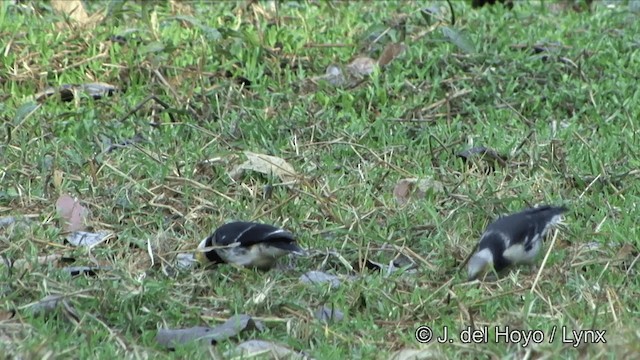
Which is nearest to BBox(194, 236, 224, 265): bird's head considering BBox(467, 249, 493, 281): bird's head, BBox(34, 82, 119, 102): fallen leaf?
BBox(467, 249, 493, 281): bird's head

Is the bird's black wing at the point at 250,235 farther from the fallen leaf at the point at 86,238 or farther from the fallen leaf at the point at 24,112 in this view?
the fallen leaf at the point at 24,112

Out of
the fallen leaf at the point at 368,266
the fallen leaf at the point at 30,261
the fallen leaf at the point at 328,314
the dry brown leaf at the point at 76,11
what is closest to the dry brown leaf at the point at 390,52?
the dry brown leaf at the point at 76,11

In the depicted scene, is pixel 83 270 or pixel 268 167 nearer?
pixel 83 270

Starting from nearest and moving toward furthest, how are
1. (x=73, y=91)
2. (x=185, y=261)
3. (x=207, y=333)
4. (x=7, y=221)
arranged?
(x=207, y=333) → (x=185, y=261) → (x=7, y=221) → (x=73, y=91)

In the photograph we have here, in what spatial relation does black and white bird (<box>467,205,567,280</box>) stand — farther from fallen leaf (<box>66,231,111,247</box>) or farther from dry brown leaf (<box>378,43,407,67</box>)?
dry brown leaf (<box>378,43,407,67</box>)

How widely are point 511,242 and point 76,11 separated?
369 centimetres

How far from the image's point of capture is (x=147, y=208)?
15.9 ft

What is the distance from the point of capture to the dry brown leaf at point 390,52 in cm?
652

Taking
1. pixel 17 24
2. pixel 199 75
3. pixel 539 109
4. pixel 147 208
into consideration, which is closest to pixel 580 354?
pixel 147 208

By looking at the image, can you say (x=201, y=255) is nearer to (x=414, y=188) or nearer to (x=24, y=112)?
(x=414, y=188)

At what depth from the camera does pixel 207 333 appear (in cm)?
372

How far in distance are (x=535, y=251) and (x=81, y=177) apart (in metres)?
1.91

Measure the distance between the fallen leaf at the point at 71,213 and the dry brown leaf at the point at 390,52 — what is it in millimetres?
2197

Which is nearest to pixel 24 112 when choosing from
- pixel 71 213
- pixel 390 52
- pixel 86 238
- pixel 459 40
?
pixel 71 213
